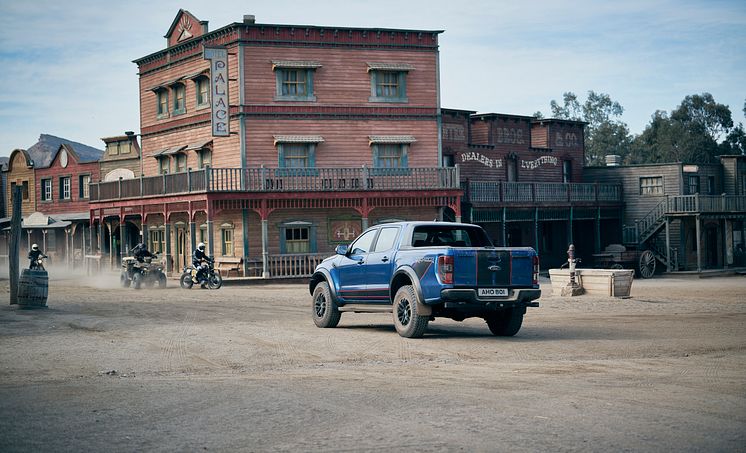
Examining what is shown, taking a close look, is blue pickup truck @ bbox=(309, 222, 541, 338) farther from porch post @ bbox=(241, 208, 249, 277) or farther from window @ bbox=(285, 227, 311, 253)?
window @ bbox=(285, 227, 311, 253)

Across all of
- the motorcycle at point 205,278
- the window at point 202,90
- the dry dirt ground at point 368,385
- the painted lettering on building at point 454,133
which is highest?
the window at point 202,90

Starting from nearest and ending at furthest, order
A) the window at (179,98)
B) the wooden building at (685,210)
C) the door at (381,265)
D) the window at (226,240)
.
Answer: the door at (381,265), the window at (226,240), the window at (179,98), the wooden building at (685,210)

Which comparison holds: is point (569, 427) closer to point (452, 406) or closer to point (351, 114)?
point (452, 406)

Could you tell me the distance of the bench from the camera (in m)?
36.4

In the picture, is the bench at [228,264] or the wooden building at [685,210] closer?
the bench at [228,264]

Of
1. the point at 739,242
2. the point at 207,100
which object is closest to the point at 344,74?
the point at 207,100

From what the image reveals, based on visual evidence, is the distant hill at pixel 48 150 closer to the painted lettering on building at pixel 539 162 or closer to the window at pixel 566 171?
the painted lettering on building at pixel 539 162

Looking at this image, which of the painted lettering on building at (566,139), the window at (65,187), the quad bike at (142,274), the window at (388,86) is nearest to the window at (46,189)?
the window at (65,187)

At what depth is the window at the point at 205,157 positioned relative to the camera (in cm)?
3903

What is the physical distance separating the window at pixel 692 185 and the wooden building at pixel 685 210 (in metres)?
0.05

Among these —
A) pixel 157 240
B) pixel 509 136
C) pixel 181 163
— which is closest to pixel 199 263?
pixel 181 163

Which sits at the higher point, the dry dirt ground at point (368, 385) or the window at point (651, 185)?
the window at point (651, 185)

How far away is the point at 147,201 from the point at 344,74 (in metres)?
9.79

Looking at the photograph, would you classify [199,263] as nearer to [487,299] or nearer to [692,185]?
[487,299]
